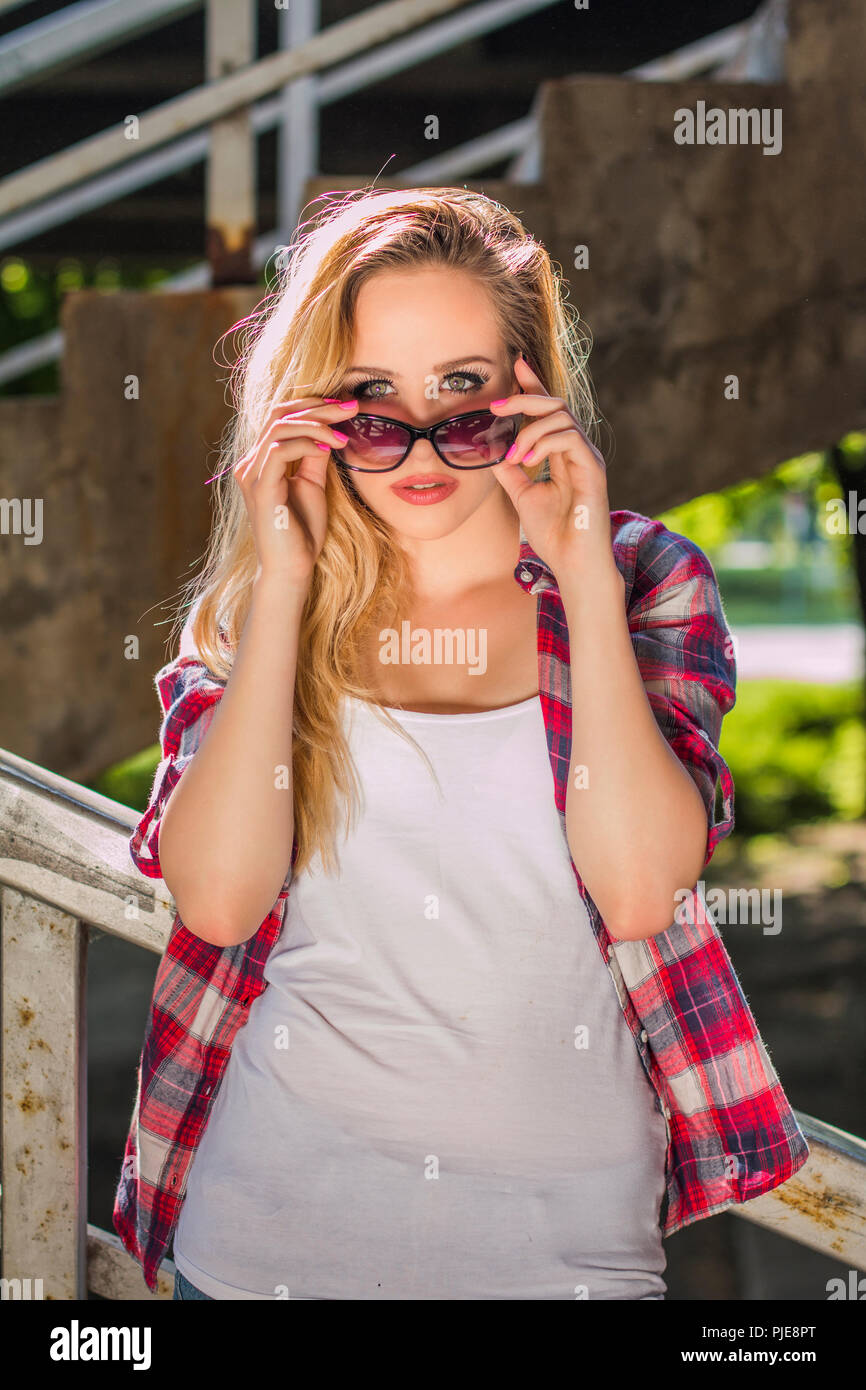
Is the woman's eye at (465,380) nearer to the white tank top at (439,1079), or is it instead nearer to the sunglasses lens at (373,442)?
the sunglasses lens at (373,442)

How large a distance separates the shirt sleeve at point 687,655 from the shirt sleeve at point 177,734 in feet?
1.74

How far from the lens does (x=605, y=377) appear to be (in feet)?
10.8

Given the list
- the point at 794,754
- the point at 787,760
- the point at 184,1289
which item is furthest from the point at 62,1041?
the point at 794,754

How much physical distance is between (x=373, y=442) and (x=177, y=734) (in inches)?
18.5

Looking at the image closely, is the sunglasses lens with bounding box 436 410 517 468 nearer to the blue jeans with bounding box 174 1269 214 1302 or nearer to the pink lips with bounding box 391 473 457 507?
the pink lips with bounding box 391 473 457 507

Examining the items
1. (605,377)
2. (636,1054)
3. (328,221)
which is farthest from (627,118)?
(636,1054)

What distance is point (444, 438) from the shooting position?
1.73m

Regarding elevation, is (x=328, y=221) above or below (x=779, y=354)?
below

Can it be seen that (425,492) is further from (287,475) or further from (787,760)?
(787,760)

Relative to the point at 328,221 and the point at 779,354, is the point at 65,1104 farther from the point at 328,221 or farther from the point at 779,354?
the point at 779,354

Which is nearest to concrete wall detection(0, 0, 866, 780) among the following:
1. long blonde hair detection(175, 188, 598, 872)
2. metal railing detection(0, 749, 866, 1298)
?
long blonde hair detection(175, 188, 598, 872)

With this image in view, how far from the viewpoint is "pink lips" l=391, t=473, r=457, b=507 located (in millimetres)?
1794

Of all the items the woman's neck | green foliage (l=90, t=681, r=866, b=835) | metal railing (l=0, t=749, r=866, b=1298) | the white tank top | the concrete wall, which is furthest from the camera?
green foliage (l=90, t=681, r=866, b=835)
